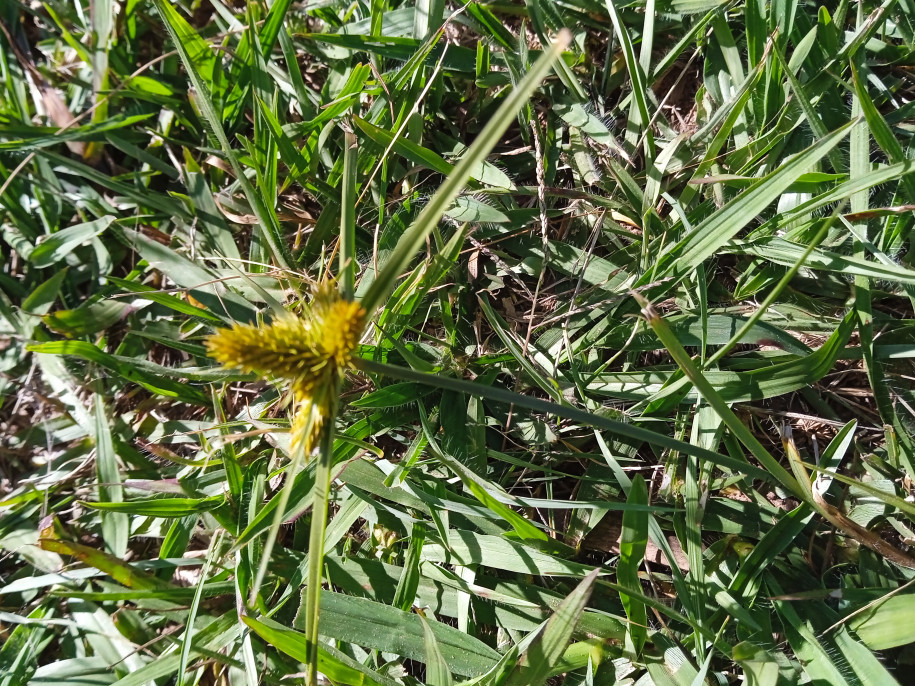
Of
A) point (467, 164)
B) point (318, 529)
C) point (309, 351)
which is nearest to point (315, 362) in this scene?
point (309, 351)

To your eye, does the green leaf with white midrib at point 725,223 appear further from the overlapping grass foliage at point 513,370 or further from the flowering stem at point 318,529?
the flowering stem at point 318,529

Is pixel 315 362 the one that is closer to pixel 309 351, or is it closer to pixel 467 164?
pixel 309 351

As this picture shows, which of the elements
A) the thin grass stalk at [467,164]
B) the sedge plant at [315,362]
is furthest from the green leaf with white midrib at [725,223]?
the thin grass stalk at [467,164]

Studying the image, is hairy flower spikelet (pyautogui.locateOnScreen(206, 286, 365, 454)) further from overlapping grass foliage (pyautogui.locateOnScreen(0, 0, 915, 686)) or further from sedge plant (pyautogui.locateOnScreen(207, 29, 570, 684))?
overlapping grass foliage (pyautogui.locateOnScreen(0, 0, 915, 686))

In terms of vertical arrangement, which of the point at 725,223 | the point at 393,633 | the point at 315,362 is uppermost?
the point at 725,223

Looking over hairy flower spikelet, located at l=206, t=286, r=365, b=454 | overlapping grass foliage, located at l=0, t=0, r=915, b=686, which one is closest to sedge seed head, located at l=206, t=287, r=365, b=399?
hairy flower spikelet, located at l=206, t=286, r=365, b=454
